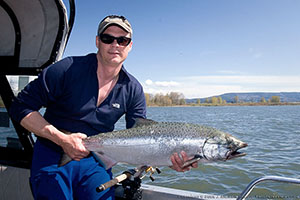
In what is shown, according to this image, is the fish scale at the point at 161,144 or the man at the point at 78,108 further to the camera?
the man at the point at 78,108

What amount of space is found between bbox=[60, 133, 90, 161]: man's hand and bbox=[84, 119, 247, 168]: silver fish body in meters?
0.08

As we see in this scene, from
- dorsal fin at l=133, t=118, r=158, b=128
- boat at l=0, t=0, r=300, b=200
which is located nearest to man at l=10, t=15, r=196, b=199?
dorsal fin at l=133, t=118, r=158, b=128

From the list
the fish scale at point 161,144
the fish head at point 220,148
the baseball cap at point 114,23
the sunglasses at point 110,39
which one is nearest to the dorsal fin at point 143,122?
the fish scale at point 161,144

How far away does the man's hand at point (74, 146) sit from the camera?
9.32ft

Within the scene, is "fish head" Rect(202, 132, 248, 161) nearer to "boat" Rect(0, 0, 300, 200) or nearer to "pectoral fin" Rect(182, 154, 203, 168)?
"pectoral fin" Rect(182, 154, 203, 168)

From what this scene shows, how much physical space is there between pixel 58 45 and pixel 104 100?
1.31 metres

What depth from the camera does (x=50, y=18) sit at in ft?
12.8

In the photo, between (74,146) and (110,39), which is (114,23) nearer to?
(110,39)

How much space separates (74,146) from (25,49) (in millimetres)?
2151

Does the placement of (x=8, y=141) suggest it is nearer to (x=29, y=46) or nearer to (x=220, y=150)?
(x=29, y=46)

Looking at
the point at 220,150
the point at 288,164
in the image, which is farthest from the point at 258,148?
the point at 220,150

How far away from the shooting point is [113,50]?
325 cm

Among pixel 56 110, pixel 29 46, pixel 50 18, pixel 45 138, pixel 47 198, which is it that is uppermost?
pixel 50 18

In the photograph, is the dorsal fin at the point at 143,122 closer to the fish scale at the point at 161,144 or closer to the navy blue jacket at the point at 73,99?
the fish scale at the point at 161,144
